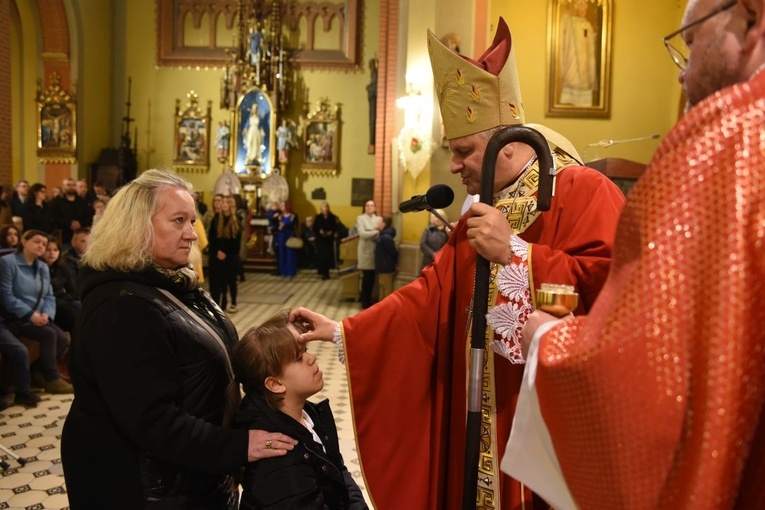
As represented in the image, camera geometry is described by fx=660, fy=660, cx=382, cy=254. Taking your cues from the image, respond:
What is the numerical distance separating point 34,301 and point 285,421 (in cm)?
444

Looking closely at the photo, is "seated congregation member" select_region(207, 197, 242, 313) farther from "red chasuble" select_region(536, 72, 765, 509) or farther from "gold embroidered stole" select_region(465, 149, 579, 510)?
"red chasuble" select_region(536, 72, 765, 509)

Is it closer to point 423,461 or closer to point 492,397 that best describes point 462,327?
point 492,397

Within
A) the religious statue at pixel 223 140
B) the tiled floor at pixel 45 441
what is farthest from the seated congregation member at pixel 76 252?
the religious statue at pixel 223 140

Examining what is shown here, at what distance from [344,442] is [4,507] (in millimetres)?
2102

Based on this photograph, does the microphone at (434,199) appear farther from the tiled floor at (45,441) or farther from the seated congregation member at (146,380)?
the tiled floor at (45,441)

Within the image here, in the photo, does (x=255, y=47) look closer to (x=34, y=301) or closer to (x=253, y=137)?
(x=253, y=137)

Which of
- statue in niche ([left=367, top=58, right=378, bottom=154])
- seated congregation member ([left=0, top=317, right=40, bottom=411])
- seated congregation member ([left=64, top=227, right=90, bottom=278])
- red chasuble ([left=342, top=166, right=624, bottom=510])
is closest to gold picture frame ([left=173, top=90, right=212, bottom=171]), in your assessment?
statue in niche ([left=367, top=58, right=378, bottom=154])

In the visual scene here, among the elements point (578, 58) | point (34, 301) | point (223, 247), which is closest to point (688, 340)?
point (34, 301)

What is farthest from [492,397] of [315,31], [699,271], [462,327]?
[315,31]

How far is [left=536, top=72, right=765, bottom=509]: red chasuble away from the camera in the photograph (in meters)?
0.86

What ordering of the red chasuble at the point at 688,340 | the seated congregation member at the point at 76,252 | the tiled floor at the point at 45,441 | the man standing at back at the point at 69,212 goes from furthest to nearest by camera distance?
the man standing at back at the point at 69,212
the seated congregation member at the point at 76,252
the tiled floor at the point at 45,441
the red chasuble at the point at 688,340

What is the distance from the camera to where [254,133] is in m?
17.8

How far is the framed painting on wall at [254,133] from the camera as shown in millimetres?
17844

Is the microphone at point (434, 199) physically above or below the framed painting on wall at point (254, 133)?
below
